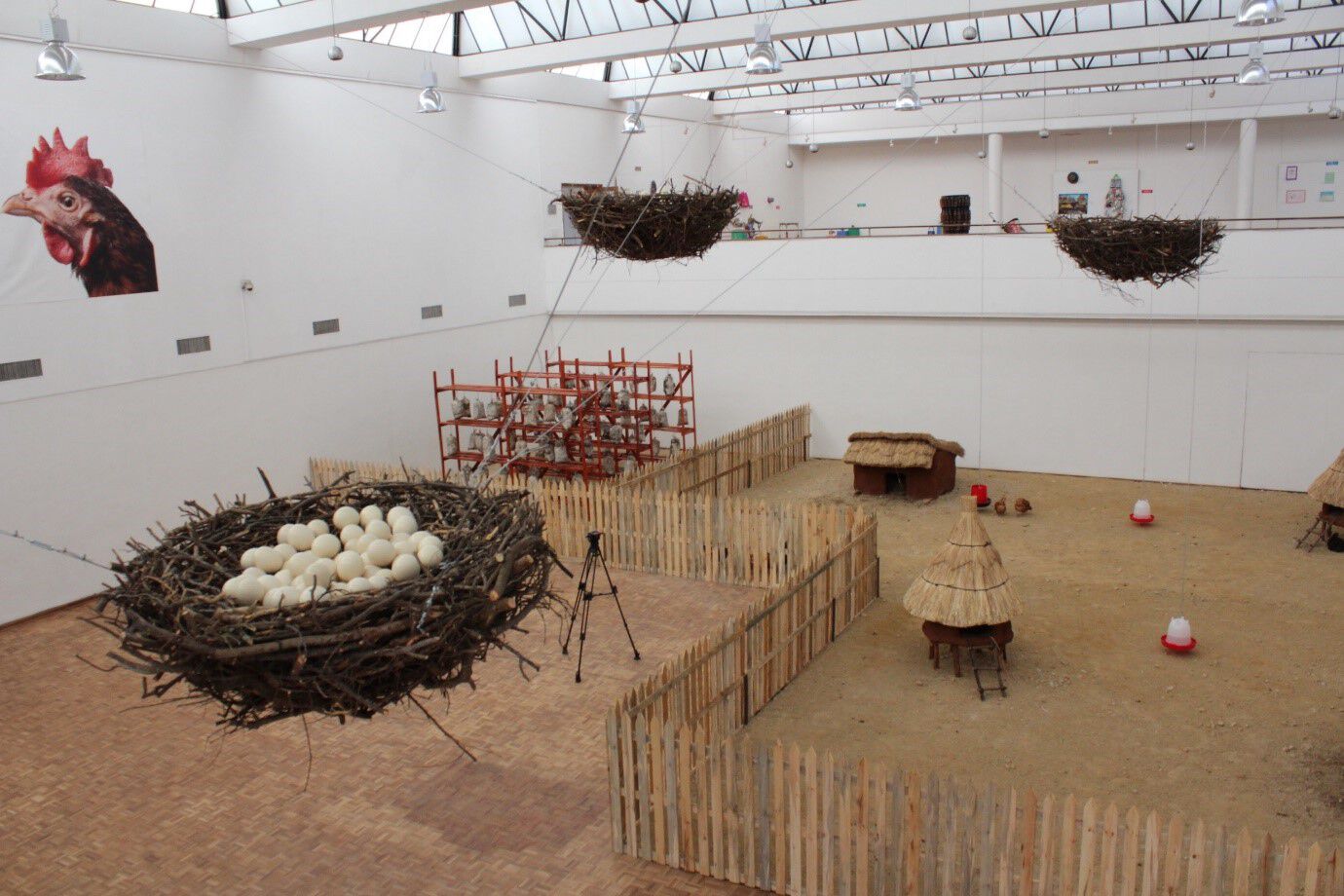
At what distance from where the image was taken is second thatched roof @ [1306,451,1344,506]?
37.7ft

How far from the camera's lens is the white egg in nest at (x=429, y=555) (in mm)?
4180

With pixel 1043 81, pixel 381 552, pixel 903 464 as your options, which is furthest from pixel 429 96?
pixel 1043 81

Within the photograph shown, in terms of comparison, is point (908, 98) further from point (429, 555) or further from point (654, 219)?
point (429, 555)

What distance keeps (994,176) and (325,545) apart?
2392cm

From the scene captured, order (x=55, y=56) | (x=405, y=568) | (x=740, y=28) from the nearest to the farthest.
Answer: (x=405, y=568) → (x=55, y=56) → (x=740, y=28)

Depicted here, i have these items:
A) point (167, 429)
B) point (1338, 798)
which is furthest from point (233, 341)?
point (1338, 798)

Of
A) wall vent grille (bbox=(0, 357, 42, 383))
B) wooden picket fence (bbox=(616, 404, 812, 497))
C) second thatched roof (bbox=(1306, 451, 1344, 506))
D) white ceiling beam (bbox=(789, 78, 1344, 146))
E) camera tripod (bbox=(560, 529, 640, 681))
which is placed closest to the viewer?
camera tripod (bbox=(560, 529, 640, 681))

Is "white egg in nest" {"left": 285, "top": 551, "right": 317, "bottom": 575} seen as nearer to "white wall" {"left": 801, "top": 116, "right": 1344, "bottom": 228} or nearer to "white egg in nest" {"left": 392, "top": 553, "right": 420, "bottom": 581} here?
"white egg in nest" {"left": 392, "top": 553, "right": 420, "bottom": 581}

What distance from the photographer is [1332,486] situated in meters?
11.6

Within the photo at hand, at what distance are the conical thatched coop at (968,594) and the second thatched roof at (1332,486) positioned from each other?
16.3ft

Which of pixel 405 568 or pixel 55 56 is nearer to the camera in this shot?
pixel 405 568

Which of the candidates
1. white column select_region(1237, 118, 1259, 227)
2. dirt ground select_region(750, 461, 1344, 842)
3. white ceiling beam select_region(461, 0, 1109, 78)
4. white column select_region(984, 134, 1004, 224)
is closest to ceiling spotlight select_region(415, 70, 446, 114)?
white ceiling beam select_region(461, 0, 1109, 78)

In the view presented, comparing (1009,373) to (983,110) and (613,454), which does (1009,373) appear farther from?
(983,110)

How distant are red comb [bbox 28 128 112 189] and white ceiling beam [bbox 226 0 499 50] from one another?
2552mm
